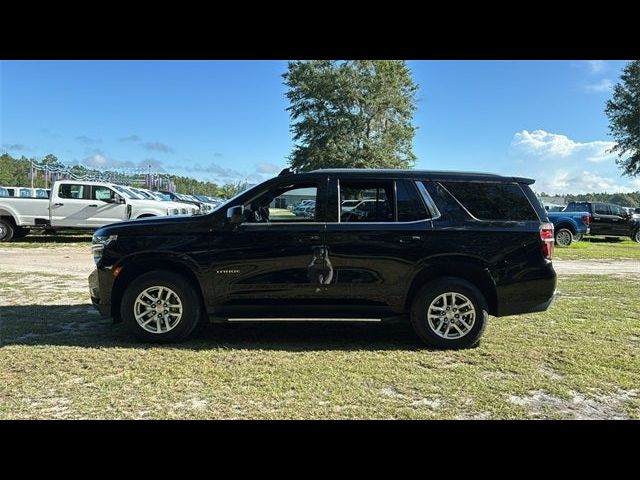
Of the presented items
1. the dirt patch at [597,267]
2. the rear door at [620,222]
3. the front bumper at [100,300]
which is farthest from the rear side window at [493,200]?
the rear door at [620,222]

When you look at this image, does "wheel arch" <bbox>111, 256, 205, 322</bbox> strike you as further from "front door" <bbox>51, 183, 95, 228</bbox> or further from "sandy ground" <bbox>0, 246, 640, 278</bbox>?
"front door" <bbox>51, 183, 95, 228</bbox>

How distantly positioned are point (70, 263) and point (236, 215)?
26.6 ft

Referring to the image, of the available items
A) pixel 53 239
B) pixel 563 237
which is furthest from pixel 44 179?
pixel 563 237

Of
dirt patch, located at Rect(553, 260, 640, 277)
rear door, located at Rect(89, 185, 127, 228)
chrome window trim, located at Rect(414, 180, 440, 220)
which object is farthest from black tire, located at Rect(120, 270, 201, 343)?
rear door, located at Rect(89, 185, 127, 228)

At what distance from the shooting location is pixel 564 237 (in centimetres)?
1909

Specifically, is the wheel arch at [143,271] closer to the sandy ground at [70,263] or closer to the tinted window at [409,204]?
the tinted window at [409,204]

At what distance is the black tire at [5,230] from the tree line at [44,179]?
7.22 meters

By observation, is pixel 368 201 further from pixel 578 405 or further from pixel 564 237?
pixel 564 237

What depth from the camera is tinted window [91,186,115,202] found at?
15977mm

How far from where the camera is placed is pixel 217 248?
512 centimetres
